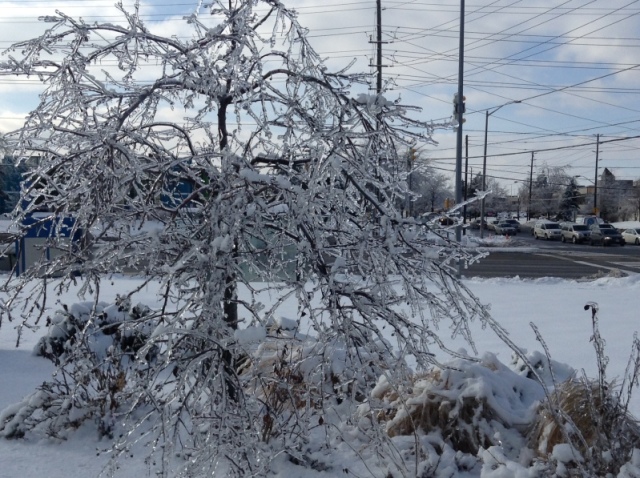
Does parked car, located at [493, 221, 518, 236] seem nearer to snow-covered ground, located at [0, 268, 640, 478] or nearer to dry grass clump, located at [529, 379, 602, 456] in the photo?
snow-covered ground, located at [0, 268, 640, 478]

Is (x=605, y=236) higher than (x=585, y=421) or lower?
lower

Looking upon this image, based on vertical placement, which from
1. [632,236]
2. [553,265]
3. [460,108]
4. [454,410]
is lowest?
[553,265]

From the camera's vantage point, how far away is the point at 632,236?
4197 cm

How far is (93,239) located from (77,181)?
32 centimetres

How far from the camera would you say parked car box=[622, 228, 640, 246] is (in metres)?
41.5

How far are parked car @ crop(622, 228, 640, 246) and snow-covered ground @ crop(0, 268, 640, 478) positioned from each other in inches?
1169

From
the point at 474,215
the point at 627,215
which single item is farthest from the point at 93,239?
the point at 627,215

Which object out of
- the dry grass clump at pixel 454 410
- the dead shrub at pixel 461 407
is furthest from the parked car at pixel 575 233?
the dry grass clump at pixel 454 410

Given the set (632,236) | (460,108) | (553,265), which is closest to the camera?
(460,108)

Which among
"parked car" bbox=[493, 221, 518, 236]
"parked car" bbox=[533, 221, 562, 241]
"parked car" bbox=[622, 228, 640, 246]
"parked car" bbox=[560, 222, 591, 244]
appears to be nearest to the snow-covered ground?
"parked car" bbox=[560, 222, 591, 244]

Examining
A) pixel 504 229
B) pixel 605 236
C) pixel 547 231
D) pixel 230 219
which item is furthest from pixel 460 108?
pixel 504 229

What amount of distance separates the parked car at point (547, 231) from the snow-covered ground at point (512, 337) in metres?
31.7

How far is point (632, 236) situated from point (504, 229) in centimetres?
945

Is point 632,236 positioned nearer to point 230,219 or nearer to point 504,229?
point 504,229
